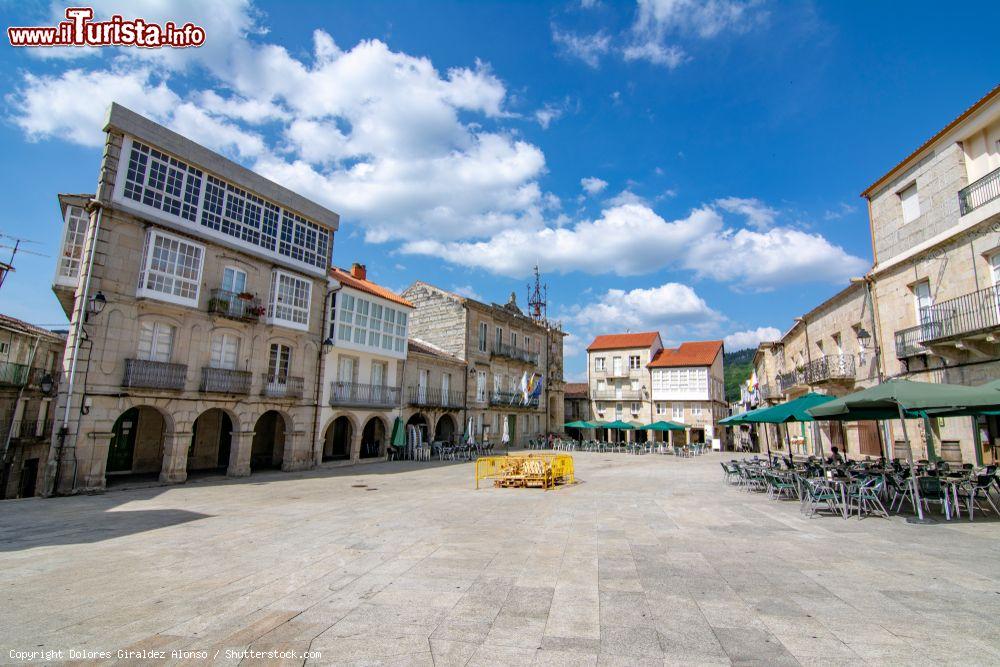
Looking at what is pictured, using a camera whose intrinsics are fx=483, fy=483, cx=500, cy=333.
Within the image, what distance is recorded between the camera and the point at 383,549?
7.46 m

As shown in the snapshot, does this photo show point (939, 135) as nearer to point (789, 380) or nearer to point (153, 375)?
point (789, 380)

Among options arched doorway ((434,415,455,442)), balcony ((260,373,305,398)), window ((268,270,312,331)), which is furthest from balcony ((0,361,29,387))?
arched doorway ((434,415,455,442))

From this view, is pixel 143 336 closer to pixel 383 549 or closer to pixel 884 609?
pixel 383 549

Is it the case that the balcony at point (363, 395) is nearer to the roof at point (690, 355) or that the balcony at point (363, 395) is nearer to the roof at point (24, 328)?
the roof at point (24, 328)

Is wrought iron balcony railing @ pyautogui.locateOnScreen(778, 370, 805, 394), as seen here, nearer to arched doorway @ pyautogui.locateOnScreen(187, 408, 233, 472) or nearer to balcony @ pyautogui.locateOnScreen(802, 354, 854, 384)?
balcony @ pyautogui.locateOnScreen(802, 354, 854, 384)

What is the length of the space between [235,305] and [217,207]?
371 centimetres

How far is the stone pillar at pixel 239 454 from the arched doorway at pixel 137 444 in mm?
2988

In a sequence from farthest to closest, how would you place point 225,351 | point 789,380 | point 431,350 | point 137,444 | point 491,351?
1. point 491,351
2. point 431,350
3. point 789,380
4. point 137,444
5. point 225,351

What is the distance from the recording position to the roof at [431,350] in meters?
28.1

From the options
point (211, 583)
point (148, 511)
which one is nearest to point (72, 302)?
point (148, 511)

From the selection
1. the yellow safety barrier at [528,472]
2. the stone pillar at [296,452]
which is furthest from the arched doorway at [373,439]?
the yellow safety barrier at [528,472]

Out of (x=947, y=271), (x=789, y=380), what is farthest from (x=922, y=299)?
(x=789, y=380)

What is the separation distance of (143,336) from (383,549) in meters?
13.3

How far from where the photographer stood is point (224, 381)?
57.5 ft
